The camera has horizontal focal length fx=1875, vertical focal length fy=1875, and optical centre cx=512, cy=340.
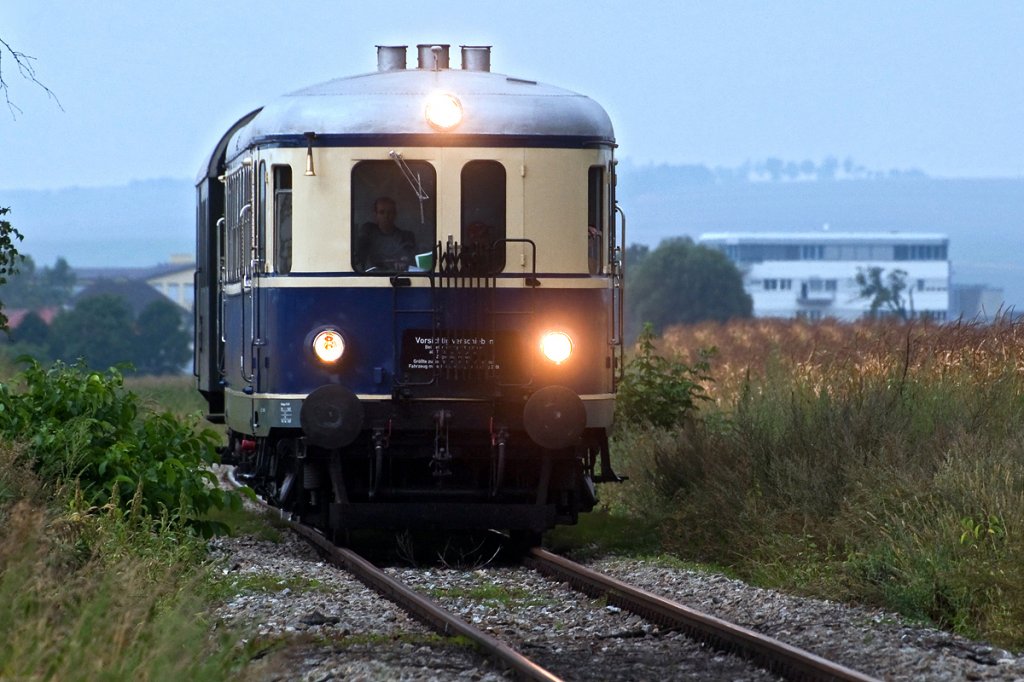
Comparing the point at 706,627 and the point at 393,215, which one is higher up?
the point at 393,215

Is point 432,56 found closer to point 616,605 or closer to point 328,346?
point 328,346

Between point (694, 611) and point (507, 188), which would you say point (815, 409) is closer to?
point (507, 188)

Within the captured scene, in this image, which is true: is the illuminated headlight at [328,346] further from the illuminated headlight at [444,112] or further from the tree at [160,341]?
the tree at [160,341]

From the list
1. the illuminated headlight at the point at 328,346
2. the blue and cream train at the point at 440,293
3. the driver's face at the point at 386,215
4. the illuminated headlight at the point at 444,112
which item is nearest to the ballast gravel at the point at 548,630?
the blue and cream train at the point at 440,293

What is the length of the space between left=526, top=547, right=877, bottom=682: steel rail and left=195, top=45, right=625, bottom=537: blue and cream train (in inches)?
38.1

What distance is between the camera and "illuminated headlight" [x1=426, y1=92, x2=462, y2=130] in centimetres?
1268

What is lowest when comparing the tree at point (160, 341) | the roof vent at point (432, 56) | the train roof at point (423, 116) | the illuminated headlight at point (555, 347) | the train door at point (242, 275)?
the tree at point (160, 341)

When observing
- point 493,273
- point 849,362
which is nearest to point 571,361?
point 493,273

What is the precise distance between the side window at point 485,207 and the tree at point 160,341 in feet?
312

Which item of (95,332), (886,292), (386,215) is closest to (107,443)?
(386,215)

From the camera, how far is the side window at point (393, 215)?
12.7 meters

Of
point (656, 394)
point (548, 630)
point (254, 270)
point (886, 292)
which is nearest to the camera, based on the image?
point (548, 630)

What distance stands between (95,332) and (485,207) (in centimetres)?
9036

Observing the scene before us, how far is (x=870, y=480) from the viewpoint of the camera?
12.1m
